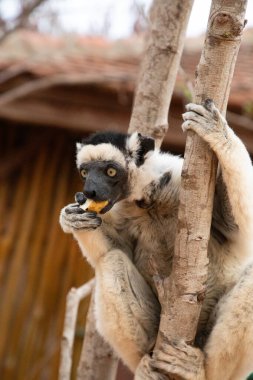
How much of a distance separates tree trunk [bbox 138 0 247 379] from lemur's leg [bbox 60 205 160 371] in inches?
11.0

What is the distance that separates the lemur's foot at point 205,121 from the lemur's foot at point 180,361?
43.5 inches

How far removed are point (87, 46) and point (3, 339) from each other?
3471 millimetres

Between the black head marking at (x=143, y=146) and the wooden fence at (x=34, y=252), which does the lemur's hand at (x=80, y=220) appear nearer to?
the black head marking at (x=143, y=146)

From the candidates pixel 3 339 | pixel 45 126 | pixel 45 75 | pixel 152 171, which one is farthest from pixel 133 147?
pixel 3 339

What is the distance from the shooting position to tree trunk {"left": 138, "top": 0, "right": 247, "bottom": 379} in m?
3.32

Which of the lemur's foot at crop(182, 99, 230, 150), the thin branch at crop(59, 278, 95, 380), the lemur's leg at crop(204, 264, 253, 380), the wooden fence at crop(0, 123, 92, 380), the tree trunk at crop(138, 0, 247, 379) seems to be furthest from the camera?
the wooden fence at crop(0, 123, 92, 380)

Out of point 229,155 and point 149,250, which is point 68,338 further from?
point 229,155

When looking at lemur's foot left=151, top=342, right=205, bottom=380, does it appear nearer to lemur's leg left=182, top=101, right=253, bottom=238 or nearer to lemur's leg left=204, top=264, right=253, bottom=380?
lemur's leg left=204, top=264, right=253, bottom=380

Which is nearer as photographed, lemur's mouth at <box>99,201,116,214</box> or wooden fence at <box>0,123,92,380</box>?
lemur's mouth at <box>99,201,116,214</box>

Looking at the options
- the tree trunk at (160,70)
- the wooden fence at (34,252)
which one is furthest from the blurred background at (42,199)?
the tree trunk at (160,70)

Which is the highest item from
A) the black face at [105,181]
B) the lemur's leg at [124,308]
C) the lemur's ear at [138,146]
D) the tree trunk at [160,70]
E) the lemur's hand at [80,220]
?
the tree trunk at [160,70]

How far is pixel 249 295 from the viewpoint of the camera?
12.5 feet

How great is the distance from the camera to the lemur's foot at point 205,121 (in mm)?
Answer: 3492

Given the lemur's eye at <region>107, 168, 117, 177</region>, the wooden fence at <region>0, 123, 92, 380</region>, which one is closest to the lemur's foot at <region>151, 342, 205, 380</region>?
the lemur's eye at <region>107, 168, 117, 177</region>
